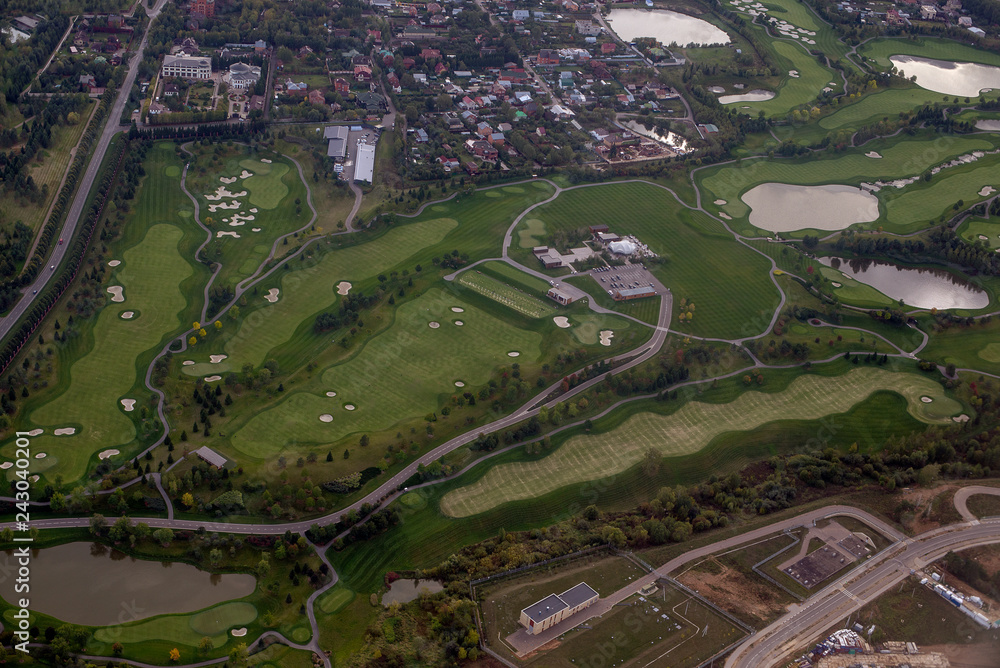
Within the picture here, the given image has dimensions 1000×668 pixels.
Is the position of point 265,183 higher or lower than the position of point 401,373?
higher

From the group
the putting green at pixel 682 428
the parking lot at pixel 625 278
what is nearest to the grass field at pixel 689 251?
the parking lot at pixel 625 278

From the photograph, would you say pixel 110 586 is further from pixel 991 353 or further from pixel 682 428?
pixel 991 353

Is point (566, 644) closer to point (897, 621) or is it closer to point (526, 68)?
point (897, 621)

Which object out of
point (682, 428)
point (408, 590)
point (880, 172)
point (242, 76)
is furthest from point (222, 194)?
point (880, 172)

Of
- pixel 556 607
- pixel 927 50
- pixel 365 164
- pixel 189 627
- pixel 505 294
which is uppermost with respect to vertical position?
pixel 927 50

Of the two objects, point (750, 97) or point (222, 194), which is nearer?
point (222, 194)

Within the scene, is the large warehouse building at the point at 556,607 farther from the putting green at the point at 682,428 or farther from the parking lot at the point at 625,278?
the parking lot at the point at 625,278

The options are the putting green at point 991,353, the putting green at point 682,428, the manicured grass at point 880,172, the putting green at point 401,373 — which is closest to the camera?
the putting green at point 682,428

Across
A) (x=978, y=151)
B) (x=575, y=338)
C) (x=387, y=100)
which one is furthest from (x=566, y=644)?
(x=978, y=151)
